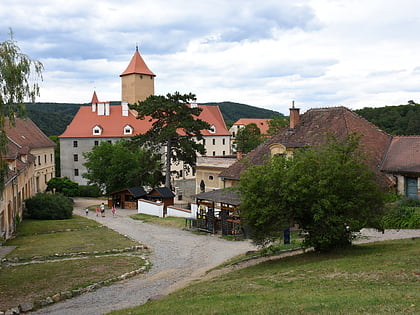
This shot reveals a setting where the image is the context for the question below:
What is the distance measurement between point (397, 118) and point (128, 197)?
4342 centimetres

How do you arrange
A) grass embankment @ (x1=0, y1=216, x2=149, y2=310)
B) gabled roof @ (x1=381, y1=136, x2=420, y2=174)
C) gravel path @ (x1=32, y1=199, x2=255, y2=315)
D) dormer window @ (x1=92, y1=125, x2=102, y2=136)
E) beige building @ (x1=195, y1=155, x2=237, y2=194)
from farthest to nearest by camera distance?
dormer window @ (x1=92, y1=125, x2=102, y2=136), beige building @ (x1=195, y1=155, x2=237, y2=194), gabled roof @ (x1=381, y1=136, x2=420, y2=174), grass embankment @ (x1=0, y1=216, x2=149, y2=310), gravel path @ (x1=32, y1=199, x2=255, y2=315)

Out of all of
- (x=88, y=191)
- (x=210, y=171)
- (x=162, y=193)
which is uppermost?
(x=210, y=171)

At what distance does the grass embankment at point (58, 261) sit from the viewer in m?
16.7

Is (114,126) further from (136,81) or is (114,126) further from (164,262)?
(164,262)

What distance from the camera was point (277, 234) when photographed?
58.9 ft

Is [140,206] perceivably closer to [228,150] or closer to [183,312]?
[183,312]

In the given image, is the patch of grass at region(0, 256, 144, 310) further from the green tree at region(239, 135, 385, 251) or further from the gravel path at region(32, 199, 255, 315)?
the green tree at region(239, 135, 385, 251)

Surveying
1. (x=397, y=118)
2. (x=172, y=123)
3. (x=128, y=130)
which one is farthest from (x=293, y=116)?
(x=128, y=130)

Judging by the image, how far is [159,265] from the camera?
21.1 metres

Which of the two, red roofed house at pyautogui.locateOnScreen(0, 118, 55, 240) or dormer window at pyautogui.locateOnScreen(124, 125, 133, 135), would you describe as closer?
red roofed house at pyautogui.locateOnScreen(0, 118, 55, 240)

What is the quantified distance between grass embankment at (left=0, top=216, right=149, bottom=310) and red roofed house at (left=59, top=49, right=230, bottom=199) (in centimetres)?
3658

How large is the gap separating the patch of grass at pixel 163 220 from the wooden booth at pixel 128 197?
487cm

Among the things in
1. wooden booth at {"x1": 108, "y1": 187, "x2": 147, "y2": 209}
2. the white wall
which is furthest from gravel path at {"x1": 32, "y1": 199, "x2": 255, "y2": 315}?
wooden booth at {"x1": 108, "y1": 187, "x2": 147, "y2": 209}

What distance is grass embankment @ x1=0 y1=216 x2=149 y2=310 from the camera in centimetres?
1672
